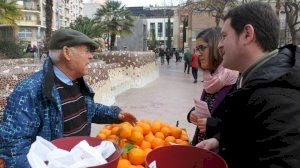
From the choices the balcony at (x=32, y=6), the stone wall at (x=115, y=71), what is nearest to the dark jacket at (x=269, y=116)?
the stone wall at (x=115, y=71)

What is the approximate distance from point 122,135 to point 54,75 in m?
0.60

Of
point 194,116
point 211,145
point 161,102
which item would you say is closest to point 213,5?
point 161,102

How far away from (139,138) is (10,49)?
2106 cm

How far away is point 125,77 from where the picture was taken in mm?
13141

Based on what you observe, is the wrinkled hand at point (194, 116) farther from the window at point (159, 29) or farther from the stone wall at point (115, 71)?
the window at point (159, 29)

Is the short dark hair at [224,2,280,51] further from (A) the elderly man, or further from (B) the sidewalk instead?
(B) the sidewalk

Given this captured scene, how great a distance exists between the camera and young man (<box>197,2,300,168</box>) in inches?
48.4

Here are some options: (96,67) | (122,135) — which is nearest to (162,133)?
(122,135)

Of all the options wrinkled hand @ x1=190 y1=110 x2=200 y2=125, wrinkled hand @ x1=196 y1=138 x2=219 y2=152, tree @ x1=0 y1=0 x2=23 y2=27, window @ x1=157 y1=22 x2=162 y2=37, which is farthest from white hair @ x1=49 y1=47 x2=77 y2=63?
window @ x1=157 y1=22 x2=162 y2=37

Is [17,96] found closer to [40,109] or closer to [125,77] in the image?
[40,109]

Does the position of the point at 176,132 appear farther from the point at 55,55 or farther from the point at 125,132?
the point at 55,55

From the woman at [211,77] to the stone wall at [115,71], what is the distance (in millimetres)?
4556

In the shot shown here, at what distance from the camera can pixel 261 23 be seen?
149 cm

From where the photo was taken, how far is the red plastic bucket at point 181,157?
5.40 feet
